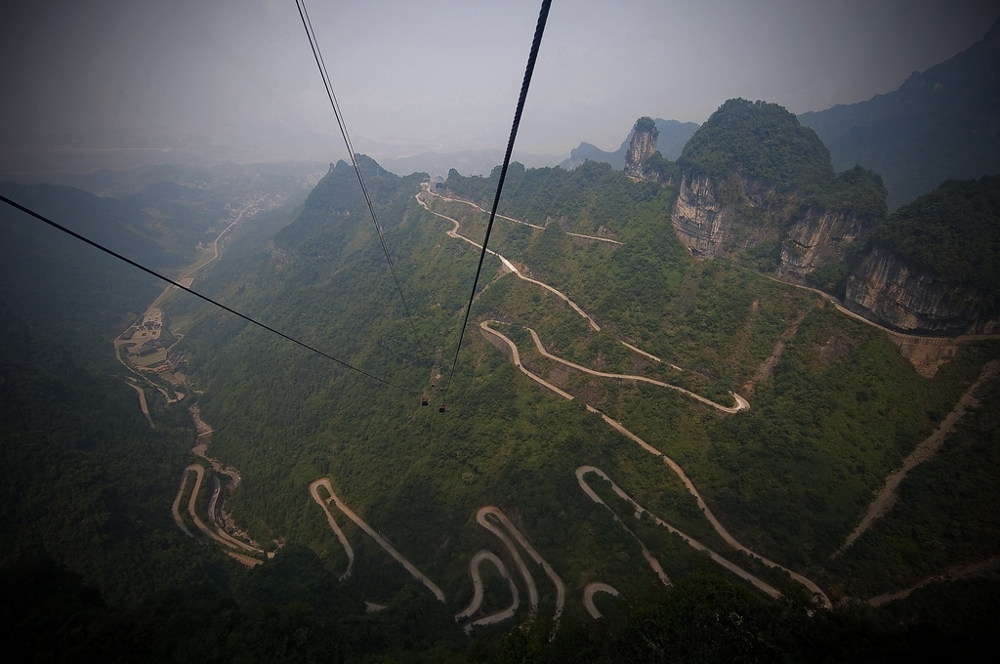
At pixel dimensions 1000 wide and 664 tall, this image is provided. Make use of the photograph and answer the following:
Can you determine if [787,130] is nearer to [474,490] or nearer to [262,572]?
[474,490]

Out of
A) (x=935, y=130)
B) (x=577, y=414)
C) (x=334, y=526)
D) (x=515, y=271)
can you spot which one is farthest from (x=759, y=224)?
(x=334, y=526)

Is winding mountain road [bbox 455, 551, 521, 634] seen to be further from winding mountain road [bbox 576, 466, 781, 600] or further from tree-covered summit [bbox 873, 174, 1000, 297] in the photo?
tree-covered summit [bbox 873, 174, 1000, 297]

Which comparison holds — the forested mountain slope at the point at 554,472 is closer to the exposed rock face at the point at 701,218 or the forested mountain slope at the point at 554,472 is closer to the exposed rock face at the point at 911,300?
the exposed rock face at the point at 701,218

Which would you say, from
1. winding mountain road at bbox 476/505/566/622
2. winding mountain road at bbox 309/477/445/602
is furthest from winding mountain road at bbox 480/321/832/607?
winding mountain road at bbox 309/477/445/602

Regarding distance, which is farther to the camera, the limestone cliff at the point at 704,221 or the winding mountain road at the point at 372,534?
the limestone cliff at the point at 704,221

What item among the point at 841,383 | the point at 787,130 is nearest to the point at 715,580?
the point at 841,383

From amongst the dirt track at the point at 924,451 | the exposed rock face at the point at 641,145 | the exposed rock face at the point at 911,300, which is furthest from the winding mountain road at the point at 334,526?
the exposed rock face at the point at 641,145
